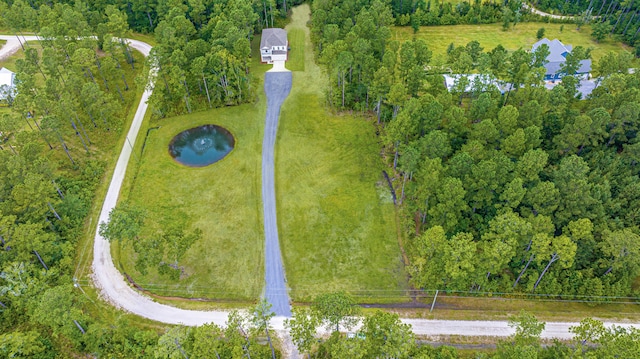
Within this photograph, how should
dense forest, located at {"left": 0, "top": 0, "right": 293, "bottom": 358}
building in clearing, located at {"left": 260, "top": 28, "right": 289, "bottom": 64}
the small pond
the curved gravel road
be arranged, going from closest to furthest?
1. dense forest, located at {"left": 0, "top": 0, "right": 293, "bottom": 358}
2. the curved gravel road
3. the small pond
4. building in clearing, located at {"left": 260, "top": 28, "right": 289, "bottom": 64}

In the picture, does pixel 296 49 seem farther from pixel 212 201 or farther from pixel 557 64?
pixel 557 64

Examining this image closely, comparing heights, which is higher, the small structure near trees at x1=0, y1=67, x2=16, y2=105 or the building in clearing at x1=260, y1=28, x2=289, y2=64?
the building in clearing at x1=260, y1=28, x2=289, y2=64

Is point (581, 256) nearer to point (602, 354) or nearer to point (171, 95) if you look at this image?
point (602, 354)

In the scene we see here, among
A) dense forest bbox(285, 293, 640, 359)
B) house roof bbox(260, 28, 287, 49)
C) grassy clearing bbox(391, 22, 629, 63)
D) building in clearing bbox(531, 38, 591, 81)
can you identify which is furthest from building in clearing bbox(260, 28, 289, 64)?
dense forest bbox(285, 293, 640, 359)

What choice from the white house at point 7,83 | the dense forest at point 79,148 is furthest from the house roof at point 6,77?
the dense forest at point 79,148

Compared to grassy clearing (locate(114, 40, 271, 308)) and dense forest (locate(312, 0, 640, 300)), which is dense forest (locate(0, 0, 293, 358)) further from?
dense forest (locate(312, 0, 640, 300))

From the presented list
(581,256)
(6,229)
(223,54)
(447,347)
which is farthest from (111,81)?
(581,256)
